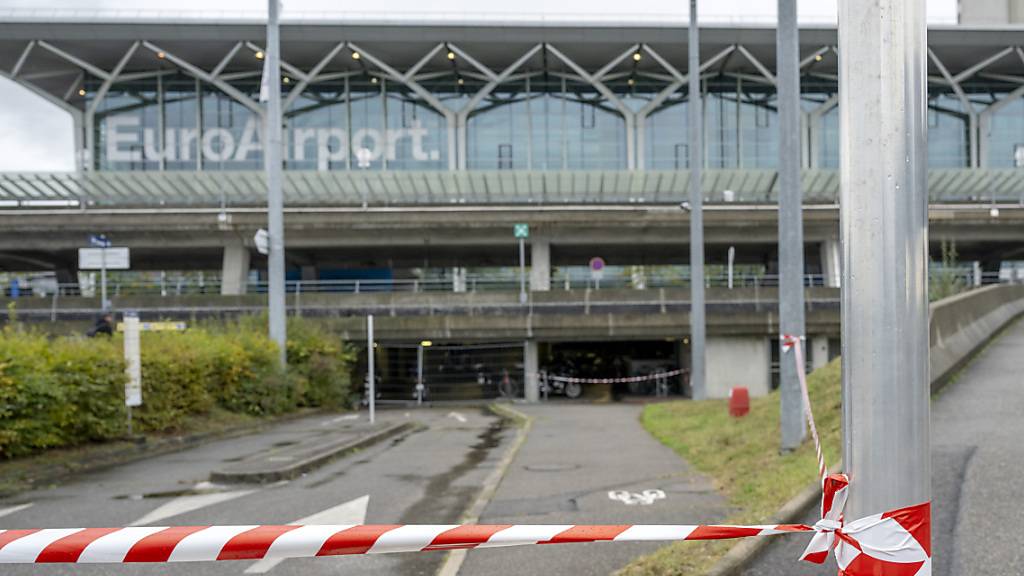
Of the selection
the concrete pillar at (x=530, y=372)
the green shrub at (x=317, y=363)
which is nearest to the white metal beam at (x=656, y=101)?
the concrete pillar at (x=530, y=372)

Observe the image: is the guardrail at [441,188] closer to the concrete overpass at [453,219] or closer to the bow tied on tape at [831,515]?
the concrete overpass at [453,219]

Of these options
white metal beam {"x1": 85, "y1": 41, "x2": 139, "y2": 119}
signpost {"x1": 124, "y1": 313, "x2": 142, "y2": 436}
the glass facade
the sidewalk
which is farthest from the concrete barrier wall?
white metal beam {"x1": 85, "y1": 41, "x2": 139, "y2": 119}

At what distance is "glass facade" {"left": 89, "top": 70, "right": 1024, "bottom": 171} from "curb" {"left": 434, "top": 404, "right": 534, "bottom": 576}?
34.1 metres

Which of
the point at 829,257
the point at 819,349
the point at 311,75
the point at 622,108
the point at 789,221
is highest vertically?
the point at 311,75

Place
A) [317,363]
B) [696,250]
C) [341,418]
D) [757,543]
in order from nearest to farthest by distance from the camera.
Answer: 1. [757,543]
2. [341,418]
3. [696,250]
4. [317,363]

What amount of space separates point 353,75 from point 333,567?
4864 cm

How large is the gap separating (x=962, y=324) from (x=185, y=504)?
13052 millimetres

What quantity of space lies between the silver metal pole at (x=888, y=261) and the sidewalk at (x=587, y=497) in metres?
3.43

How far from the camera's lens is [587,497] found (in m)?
8.70

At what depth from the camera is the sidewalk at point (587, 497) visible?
19.8ft

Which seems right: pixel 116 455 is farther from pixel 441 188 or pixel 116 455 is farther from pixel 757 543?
pixel 441 188

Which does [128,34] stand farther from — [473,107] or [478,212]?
[478,212]

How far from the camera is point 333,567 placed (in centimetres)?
605

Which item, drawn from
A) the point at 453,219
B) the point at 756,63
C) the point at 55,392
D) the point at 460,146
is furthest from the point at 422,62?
the point at 55,392
